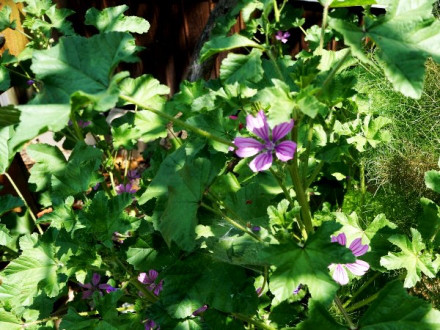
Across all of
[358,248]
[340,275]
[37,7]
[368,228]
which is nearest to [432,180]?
[368,228]

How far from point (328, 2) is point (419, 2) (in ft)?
0.70

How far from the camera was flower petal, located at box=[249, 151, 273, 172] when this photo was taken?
110cm

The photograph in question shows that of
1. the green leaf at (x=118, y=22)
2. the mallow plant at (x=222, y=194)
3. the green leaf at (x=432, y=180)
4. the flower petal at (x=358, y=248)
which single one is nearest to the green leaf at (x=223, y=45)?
the mallow plant at (x=222, y=194)

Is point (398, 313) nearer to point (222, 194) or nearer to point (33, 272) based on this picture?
point (222, 194)

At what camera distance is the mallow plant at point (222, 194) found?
1.03 m

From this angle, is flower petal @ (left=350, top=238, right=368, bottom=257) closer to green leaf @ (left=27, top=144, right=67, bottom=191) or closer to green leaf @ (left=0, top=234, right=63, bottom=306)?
green leaf @ (left=0, top=234, right=63, bottom=306)

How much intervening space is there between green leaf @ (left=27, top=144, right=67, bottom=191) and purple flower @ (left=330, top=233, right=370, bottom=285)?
3.54 feet

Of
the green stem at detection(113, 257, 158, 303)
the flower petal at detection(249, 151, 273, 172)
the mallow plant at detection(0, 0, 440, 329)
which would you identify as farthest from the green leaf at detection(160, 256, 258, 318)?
the flower petal at detection(249, 151, 273, 172)

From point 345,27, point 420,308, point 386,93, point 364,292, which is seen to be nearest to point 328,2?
point 345,27

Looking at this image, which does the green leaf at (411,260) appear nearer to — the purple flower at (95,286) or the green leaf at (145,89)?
the green leaf at (145,89)

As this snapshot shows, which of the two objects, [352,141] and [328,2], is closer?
[328,2]

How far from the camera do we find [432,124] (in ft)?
7.47

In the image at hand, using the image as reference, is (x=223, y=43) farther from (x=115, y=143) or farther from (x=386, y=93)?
(x=386, y=93)

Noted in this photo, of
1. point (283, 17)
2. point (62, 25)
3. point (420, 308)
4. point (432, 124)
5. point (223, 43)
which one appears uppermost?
point (223, 43)
